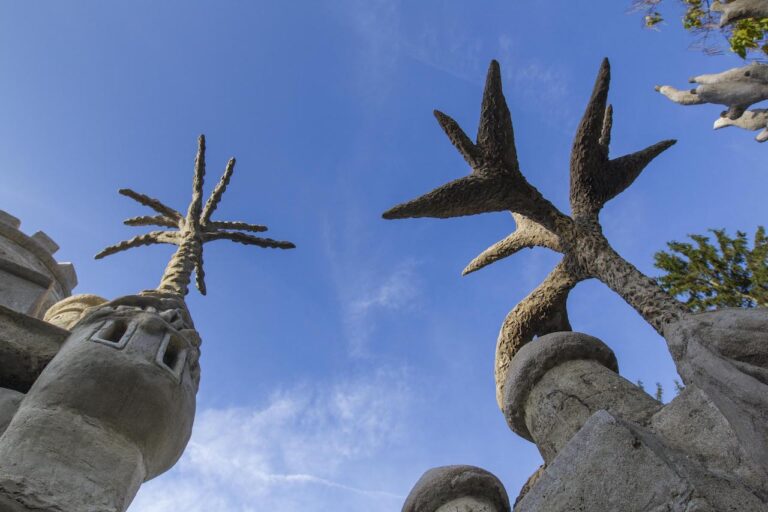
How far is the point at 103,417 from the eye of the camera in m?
3.71

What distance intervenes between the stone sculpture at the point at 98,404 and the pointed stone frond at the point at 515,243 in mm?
2983

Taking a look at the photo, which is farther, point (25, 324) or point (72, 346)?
point (25, 324)

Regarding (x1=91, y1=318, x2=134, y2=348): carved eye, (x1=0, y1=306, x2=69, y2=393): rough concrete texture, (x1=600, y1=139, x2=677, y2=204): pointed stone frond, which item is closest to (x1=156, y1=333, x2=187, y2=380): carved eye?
(x1=91, y1=318, x2=134, y2=348): carved eye

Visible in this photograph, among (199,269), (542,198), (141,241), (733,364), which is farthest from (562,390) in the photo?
(141,241)

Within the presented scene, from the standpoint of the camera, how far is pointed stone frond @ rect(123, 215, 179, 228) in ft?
29.3

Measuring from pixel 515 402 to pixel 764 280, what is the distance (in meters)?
8.53

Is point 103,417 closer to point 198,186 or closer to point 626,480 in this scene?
point 626,480

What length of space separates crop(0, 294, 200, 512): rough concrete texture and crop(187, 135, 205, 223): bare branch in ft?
11.5

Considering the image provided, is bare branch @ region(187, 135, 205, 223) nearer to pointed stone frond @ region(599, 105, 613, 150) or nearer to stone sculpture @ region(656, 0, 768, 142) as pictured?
pointed stone frond @ region(599, 105, 613, 150)

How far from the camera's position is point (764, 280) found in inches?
411

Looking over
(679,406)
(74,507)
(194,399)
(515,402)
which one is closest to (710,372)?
(679,406)

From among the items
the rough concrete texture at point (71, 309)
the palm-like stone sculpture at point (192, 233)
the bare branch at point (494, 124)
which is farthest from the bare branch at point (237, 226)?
the bare branch at point (494, 124)

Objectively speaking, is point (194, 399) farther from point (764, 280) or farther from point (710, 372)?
point (764, 280)

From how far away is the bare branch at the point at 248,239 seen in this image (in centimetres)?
827
